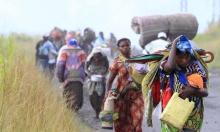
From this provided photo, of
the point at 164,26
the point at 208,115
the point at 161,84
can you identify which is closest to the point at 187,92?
the point at 161,84

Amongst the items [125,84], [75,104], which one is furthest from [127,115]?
[75,104]

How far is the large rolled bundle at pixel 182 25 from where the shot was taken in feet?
45.3

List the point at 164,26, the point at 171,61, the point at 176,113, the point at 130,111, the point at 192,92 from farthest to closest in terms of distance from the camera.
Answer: the point at 164,26, the point at 130,111, the point at 171,61, the point at 192,92, the point at 176,113

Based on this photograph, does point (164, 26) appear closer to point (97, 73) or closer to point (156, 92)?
point (97, 73)

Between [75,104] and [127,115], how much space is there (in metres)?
4.68

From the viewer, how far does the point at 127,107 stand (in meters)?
11.0

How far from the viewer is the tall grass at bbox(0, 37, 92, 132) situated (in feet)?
29.2

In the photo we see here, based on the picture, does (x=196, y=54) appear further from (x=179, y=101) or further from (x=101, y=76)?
(x=101, y=76)

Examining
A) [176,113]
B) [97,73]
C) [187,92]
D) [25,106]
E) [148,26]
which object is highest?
[148,26]

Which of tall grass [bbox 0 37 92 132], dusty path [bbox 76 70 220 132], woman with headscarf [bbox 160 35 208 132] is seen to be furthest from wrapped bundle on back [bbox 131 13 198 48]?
woman with headscarf [bbox 160 35 208 132]

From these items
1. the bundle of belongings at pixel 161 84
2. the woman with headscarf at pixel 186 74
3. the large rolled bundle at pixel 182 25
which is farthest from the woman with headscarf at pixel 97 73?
the woman with headscarf at pixel 186 74

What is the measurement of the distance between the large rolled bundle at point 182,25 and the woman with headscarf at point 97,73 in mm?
1674

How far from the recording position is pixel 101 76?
1529 cm

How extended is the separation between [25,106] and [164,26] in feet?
16.1
